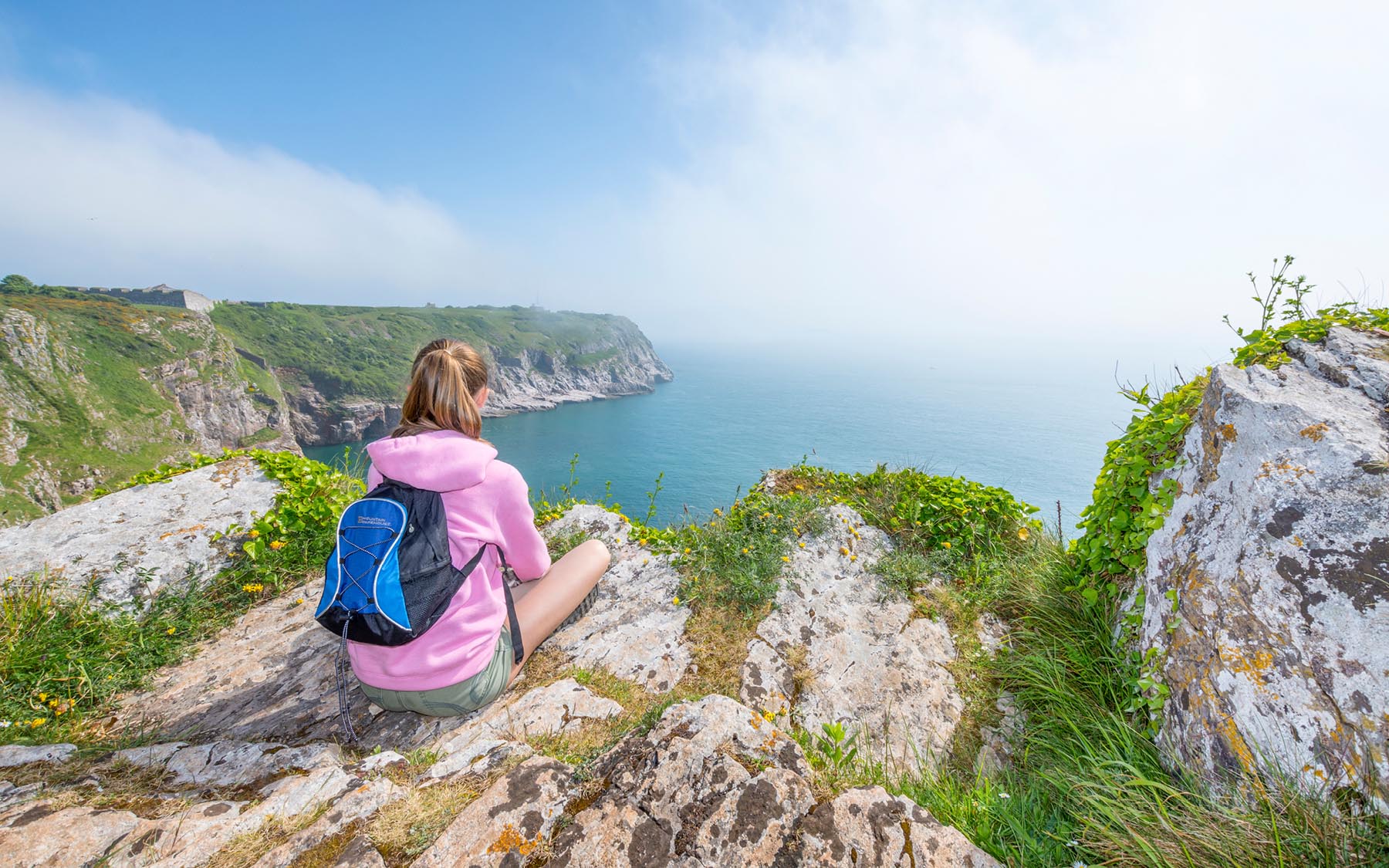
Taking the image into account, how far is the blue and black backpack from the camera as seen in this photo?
111 inches

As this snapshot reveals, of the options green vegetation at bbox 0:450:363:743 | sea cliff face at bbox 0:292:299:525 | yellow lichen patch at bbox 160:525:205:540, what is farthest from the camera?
sea cliff face at bbox 0:292:299:525

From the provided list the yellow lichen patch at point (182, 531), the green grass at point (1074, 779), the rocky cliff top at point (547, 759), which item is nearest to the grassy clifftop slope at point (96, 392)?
the yellow lichen patch at point (182, 531)

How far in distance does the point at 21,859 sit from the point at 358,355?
506 ft

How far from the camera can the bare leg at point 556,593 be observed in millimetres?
3857

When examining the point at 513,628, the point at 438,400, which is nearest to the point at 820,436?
the point at 513,628

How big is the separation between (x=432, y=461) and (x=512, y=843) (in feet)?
6.98

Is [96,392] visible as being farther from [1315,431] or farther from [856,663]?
[1315,431]

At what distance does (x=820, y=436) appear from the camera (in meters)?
81.4

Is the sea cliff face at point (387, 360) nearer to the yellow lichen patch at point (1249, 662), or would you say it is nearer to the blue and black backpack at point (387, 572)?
the blue and black backpack at point (387, 572)

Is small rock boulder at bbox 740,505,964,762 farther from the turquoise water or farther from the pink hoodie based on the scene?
the turquoise water

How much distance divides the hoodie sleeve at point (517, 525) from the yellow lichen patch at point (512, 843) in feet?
5.75

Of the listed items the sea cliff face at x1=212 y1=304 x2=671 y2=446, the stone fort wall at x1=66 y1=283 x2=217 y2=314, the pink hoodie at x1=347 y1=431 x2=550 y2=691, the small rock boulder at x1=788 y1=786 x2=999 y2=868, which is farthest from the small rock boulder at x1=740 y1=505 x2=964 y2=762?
the stone fort wall at x1=66 y1=283 x2=217 y2=314

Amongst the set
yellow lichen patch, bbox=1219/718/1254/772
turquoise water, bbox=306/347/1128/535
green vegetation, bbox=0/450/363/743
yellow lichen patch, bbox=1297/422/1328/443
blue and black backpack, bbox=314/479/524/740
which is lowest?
turquoise water, bbox=306/347/1128/535

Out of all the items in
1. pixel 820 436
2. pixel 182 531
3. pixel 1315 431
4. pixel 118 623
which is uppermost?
pixel 1315 431
